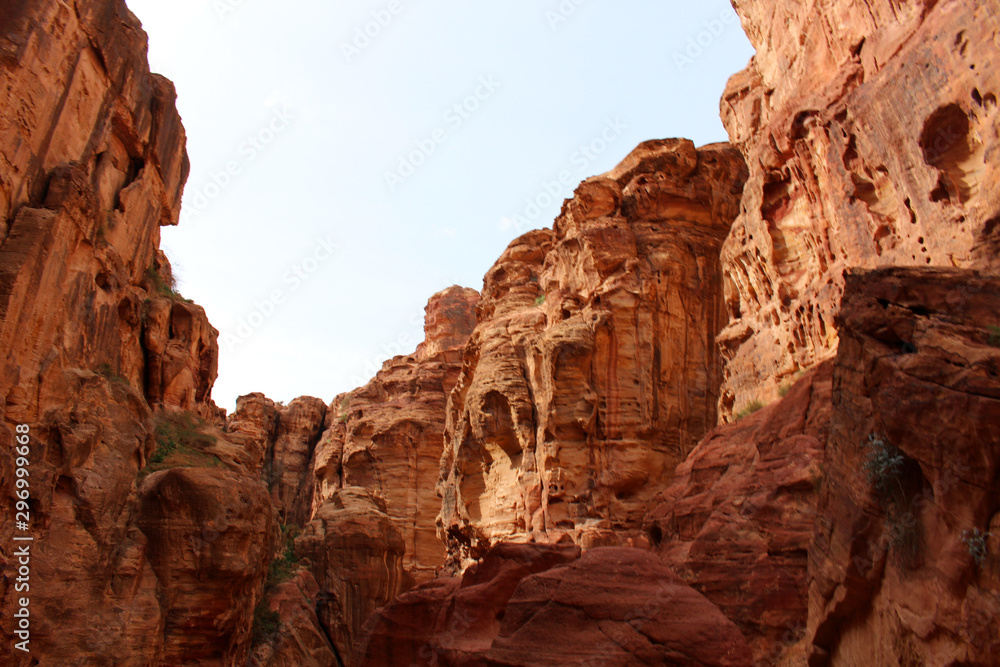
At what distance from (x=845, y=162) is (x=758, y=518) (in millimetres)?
9064

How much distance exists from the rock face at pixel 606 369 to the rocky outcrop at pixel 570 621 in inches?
504

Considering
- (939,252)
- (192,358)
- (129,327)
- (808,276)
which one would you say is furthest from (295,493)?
(939,252)

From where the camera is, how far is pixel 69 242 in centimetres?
2039

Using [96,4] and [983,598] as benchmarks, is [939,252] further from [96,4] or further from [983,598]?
[96,4]

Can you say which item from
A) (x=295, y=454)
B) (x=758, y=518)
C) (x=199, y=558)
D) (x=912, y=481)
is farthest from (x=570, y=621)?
(x=295, y=454)

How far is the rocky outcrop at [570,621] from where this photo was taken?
9.52 metres

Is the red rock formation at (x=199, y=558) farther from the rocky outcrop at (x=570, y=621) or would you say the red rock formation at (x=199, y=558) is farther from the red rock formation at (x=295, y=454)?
the red rock formation at (x=295, y=454)

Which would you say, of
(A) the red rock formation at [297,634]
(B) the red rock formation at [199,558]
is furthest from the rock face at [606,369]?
(B) the red rock formation at [199,558]

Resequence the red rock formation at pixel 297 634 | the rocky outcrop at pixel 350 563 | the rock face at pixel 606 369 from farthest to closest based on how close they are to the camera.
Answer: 1. the rocky outcrop at pixel 350 563
2. the rock face at pixel 606 369
3. the red rock formation at pixel 297 634

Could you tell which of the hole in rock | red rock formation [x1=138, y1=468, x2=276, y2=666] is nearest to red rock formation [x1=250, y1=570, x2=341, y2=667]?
red rock formation [x1=138, y1=468, x2=276, y2=666]

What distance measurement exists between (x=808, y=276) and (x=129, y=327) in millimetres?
22659

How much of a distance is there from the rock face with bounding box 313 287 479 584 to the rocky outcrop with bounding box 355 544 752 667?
3121 centimetres

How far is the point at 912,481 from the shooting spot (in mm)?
8008

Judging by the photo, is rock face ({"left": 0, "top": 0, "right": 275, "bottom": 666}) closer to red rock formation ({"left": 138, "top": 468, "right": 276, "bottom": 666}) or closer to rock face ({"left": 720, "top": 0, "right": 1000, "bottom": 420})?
red rock formation ({"left": 138, "top": 468, "right": 276, "bottom": 666})
